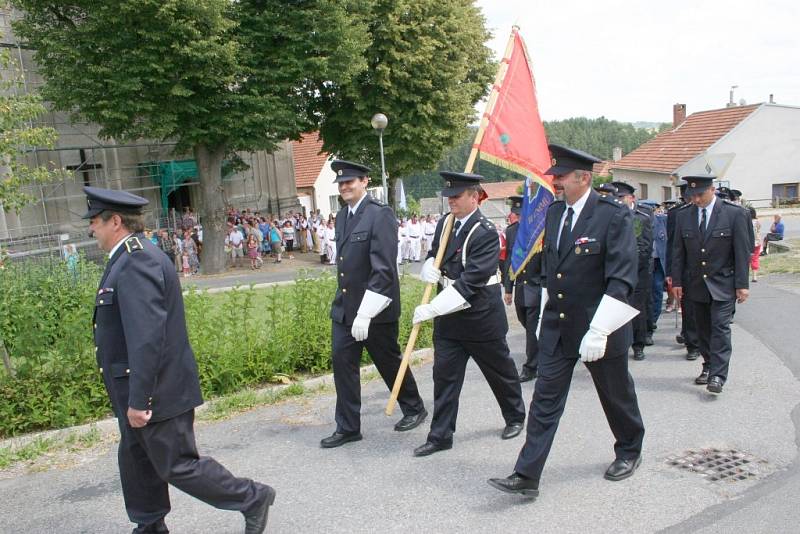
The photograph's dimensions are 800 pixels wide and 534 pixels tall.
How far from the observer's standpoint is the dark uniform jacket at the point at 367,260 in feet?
17.1

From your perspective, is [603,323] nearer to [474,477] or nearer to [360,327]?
[474,477]

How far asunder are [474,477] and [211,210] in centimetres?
2149

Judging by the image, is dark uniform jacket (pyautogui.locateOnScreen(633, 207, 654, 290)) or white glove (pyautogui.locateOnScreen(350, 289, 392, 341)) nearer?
white glove (pyautogui.locateOnScreen(350, 289, 392, 341))

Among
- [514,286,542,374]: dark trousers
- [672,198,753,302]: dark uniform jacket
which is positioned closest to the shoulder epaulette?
[514,286,542,374]: dark trousers

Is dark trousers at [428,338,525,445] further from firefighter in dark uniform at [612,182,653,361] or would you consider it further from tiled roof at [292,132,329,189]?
tiled roof at [292,132,329,189]

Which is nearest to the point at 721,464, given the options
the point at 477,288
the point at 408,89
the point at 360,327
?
the point at 477,288

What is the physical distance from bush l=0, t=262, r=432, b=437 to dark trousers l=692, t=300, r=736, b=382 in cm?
333

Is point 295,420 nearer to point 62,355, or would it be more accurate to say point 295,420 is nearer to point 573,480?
point 62,355

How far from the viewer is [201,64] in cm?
2070

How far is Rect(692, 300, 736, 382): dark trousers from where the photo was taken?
20.5 feet

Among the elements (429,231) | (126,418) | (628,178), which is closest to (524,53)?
(126,418)

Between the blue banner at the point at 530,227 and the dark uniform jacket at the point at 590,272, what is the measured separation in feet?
6.02

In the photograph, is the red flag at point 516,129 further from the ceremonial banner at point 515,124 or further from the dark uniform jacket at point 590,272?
the dark uniform jacket at point 590,272

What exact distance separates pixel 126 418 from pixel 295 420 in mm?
2514
